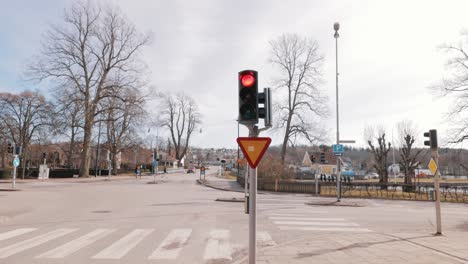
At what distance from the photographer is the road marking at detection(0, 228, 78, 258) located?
7.26 metres

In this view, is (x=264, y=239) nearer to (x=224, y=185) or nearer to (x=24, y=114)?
(x=224, y=185)

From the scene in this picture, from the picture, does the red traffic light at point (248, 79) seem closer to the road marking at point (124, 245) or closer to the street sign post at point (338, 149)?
the road marking at point (124, 245)

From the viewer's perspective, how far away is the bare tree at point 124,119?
4575 cm

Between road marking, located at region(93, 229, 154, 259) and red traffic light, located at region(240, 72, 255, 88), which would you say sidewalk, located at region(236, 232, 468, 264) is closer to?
road marking, located at region(93, 229, 154, 259)

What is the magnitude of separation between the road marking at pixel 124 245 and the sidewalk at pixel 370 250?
9.22 feet

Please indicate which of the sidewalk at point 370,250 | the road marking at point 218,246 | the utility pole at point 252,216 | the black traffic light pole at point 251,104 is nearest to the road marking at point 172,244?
the road marking at point 218,246

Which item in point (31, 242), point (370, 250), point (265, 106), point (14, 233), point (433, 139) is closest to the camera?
point (265, 106)

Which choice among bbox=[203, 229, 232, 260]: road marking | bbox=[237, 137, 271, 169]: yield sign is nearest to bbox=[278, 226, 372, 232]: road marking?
bbox=[203, 229, 232, 260]: road marking

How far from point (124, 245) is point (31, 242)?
2.45 metres

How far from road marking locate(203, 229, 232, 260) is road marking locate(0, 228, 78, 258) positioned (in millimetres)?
4224

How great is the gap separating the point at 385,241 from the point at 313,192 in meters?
20.0

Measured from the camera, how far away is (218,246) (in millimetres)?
8188

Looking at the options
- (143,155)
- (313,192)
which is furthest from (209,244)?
(143,155)


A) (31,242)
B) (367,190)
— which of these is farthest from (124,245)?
(367,190)
